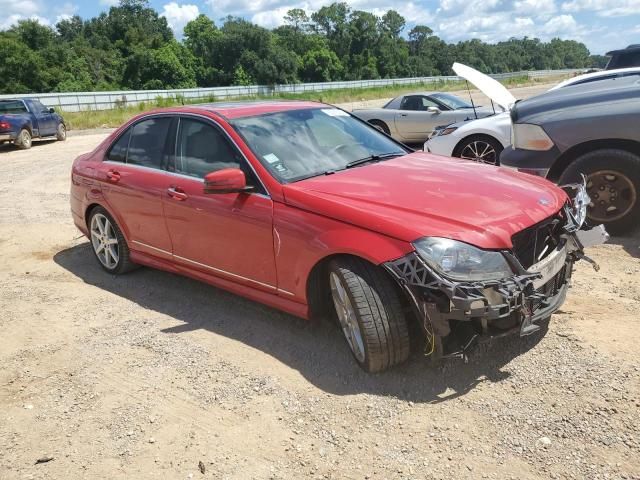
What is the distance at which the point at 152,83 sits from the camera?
69.0 m

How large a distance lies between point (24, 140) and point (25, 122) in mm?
574

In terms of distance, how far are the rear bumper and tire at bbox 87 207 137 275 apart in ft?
12.9

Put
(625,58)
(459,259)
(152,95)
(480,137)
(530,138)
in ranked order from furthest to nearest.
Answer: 1. (152,95)
2. (625,58)
3. (480,137)
4. (530,138)
5. (459,259)

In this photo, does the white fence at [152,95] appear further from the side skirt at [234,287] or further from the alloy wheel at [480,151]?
the side skirt at [234,287]

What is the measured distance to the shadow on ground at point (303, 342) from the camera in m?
3.42

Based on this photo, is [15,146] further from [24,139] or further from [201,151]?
[201,151]

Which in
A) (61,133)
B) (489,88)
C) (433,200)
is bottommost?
(61,133)

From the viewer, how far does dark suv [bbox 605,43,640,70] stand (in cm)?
1129

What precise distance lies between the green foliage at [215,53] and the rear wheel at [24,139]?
1465 inches

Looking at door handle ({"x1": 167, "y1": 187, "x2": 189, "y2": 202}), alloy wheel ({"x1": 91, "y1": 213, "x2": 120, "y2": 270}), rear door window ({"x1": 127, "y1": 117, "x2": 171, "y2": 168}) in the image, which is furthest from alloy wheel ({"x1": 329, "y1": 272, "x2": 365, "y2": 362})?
alloy wheel ({"x1": 91, "y1": 213, "x2": 120, "y2": 270})

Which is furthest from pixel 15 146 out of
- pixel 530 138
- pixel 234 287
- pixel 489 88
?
pixel 530 138

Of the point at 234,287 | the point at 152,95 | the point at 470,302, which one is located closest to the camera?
the point at 470,302

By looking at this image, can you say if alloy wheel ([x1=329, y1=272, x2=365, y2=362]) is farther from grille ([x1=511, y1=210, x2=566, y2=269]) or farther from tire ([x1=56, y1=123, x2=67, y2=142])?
tire ([x1=56, y1=123, x2=67, y2=142])

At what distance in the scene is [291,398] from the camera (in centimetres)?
339
